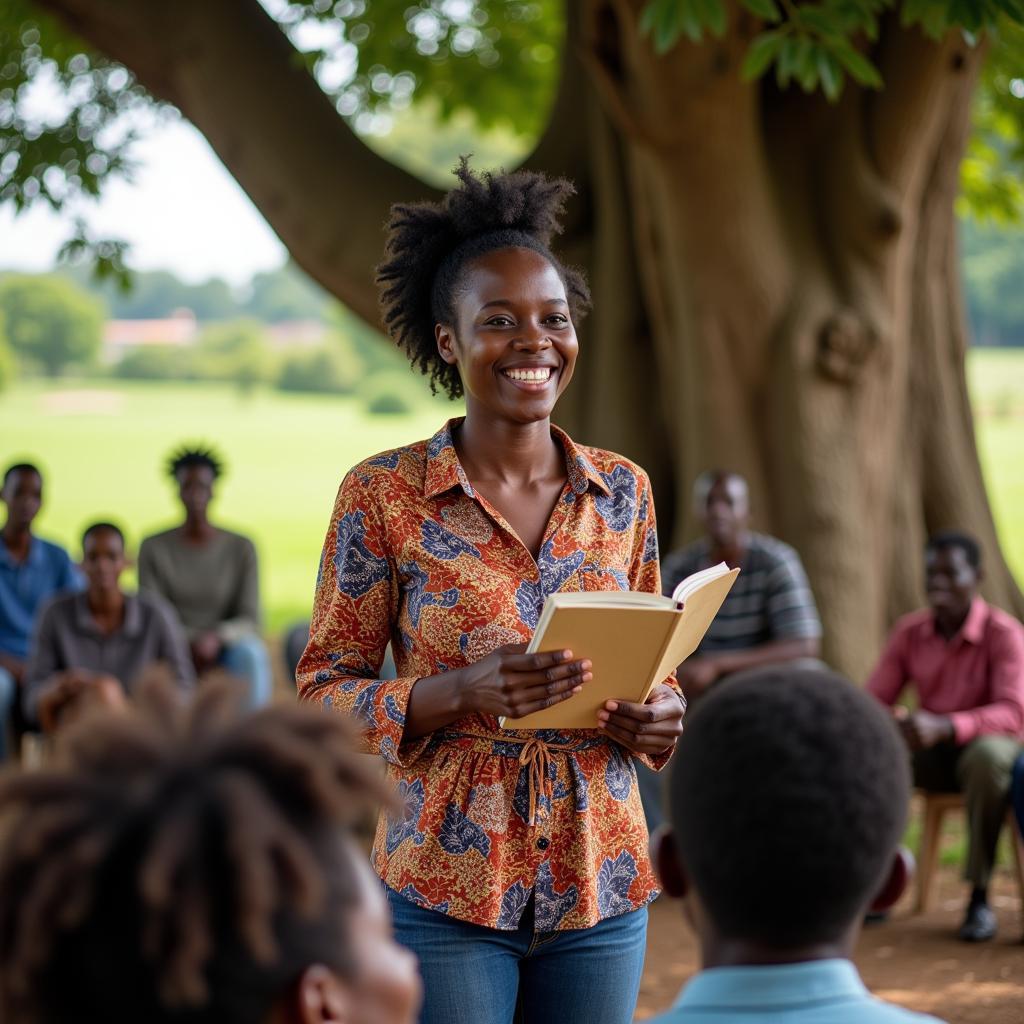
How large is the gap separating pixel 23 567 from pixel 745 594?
419cm

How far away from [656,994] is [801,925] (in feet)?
13.2

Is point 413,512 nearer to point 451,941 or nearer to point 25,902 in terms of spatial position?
point 451,941

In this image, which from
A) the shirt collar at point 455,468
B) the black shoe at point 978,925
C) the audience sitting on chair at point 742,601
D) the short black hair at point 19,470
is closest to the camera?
A: the shirt collar at point 455,468

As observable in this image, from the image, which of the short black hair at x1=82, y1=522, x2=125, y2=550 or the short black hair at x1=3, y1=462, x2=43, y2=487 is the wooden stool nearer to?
the short black hair at x1=82, y1=522, x2=125, y2=550

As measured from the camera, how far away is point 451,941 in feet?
8.01

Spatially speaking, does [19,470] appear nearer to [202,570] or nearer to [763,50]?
[202,570]

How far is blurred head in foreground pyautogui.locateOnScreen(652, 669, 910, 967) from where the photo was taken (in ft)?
5.52

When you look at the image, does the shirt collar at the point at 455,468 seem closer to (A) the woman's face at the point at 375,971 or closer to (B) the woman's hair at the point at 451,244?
(B) the woman's hair at the point at 451,244

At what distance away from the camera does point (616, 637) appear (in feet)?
7.82

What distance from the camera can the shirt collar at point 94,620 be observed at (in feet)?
24.5

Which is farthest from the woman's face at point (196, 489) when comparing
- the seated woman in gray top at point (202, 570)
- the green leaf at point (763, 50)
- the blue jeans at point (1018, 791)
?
the blue jeans at point (1018, 791)

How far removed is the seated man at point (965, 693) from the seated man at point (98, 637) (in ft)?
11.2

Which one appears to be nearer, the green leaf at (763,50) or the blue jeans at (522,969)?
the blue jeans at (522,969)

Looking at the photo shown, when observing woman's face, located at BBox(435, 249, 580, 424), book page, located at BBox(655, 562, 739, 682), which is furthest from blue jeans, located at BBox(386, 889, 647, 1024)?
woman's face, located at BBox(435, 249, 580, 424)
